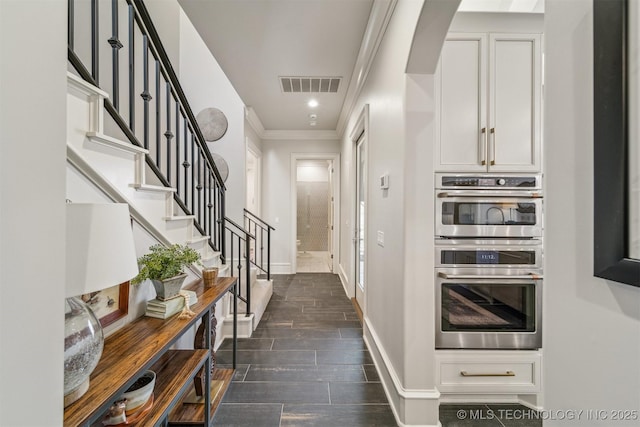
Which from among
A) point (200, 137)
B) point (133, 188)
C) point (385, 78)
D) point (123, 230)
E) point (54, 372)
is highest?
point (385, 78)

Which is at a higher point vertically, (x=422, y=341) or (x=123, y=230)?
(x=123, y=230)

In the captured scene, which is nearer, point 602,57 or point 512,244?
point 602,57

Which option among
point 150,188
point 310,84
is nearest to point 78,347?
point 150,188

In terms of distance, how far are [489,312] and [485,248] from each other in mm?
431

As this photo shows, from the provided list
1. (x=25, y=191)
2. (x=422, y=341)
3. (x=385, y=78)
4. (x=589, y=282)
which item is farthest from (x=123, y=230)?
(x=385, y=78)

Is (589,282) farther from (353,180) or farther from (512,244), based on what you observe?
(353,180)

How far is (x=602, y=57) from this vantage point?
48 cm

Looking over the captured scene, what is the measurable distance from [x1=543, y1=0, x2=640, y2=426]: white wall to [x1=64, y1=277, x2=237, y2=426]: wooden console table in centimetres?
115

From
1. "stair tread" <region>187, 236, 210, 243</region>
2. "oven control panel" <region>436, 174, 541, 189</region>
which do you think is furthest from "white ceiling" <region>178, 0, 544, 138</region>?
"stair tread" <region>187, 236, 210, 243</region>

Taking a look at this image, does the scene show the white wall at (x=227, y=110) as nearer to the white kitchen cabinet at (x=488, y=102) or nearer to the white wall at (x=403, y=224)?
the white wall at (x=403, y=224)

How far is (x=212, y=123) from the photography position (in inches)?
150

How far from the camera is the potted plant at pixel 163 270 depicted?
133cm

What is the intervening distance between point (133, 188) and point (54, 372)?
1055 mm

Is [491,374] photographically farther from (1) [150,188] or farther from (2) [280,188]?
(2) [280,188]
